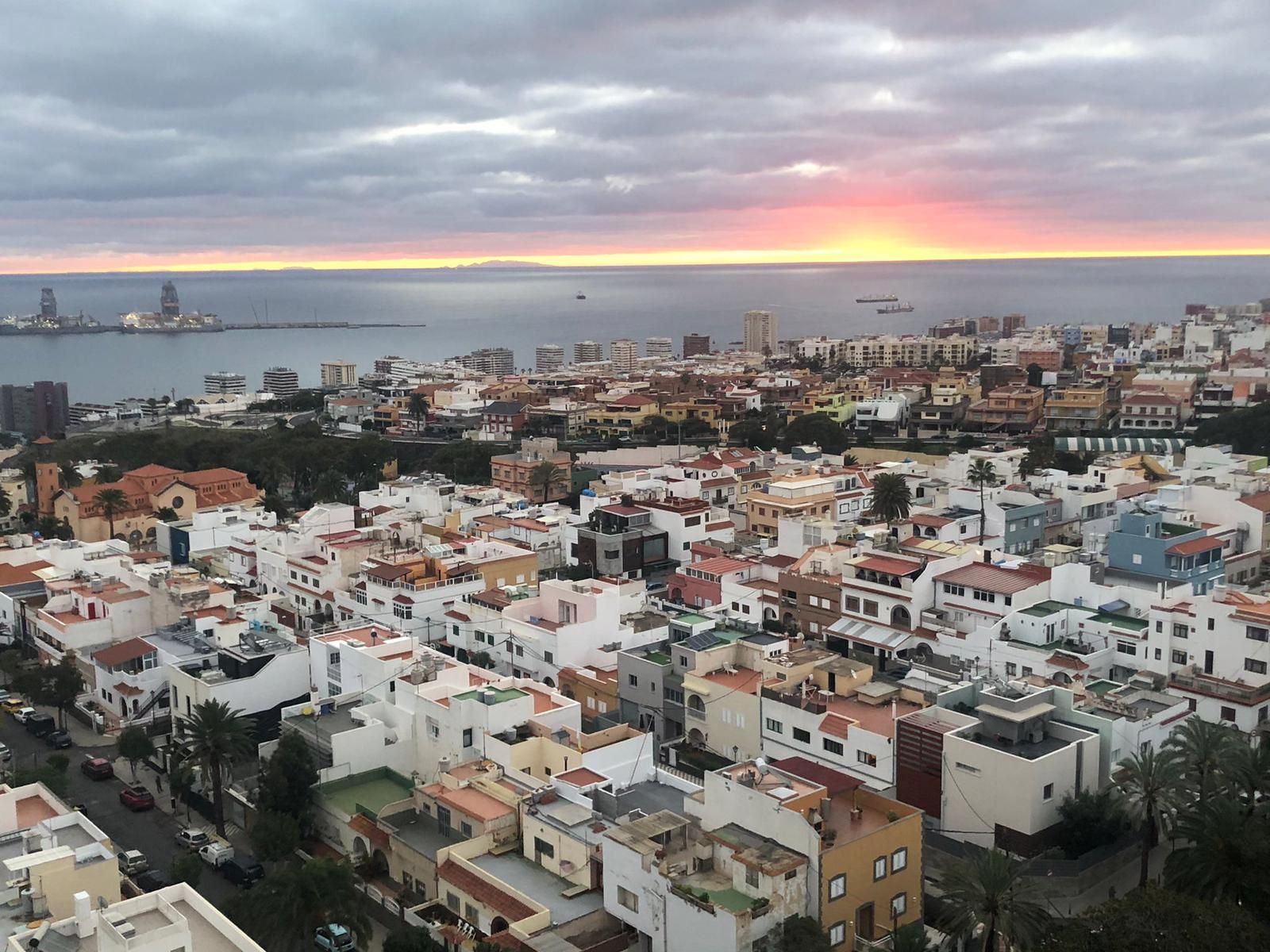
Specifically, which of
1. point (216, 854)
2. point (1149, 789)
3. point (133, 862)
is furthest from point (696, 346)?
point (1149, 789)

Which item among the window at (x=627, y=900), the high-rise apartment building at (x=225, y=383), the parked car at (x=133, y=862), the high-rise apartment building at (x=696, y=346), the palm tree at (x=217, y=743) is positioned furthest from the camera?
the high-rise apartment building at (x=696, y=346)

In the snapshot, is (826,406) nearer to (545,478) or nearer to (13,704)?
(545,478)

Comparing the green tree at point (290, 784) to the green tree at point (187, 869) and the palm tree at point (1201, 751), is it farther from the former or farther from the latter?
the palm tree at point (1201, 751)

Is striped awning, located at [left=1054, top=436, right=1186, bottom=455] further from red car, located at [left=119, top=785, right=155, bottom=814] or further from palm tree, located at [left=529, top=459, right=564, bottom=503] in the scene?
red car, located at [left=119, top=785, right=155, bottom=814]

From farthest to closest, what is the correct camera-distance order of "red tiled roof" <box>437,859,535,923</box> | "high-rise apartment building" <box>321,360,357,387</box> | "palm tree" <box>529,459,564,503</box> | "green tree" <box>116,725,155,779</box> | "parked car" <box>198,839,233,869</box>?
"high-rise apartment building" <box>321,360,357,387</box> < "palm tree" <box>529,459,564,503</box> < "green tree" <box>116,725,155,779</box> < "parked car" <box>198,839,233,869</box> < "red tiled roof" <box>437,859,535,923</box>

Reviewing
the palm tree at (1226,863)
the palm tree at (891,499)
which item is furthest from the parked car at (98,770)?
the palm tree at (891,499)

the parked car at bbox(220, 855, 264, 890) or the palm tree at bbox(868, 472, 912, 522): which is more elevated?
the palm tree at bbox(868, 472, 912, 522)

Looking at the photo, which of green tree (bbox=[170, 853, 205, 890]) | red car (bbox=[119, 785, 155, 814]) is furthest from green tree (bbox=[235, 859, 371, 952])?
red car (bbox=[119, 785, 155, 814])

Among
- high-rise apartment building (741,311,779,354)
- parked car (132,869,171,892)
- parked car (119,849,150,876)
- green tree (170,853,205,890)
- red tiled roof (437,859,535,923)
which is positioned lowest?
parked car (132,869,171,892)
